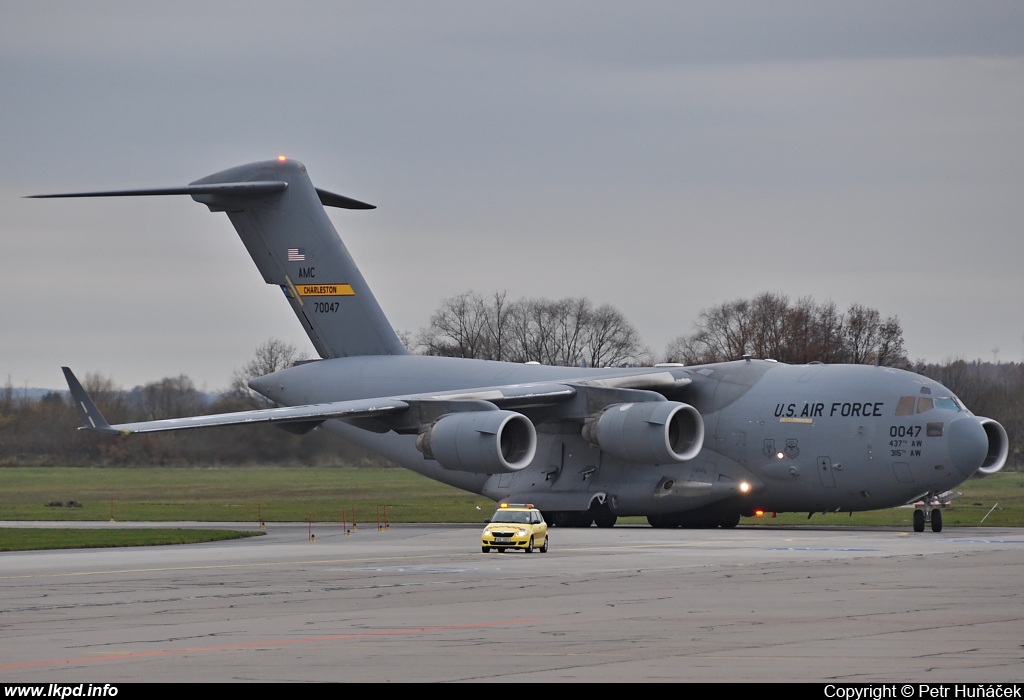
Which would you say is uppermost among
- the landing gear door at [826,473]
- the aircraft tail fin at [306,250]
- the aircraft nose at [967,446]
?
the aircraft tail fin at [306,250]

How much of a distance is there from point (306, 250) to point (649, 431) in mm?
10765

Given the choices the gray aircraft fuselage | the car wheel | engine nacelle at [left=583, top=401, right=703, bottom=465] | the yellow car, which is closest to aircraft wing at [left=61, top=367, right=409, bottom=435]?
the gray aircraft fuselage

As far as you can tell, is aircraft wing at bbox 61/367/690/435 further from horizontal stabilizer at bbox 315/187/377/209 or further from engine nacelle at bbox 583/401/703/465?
horizontal stabilizer at bbox 315/187/377/209

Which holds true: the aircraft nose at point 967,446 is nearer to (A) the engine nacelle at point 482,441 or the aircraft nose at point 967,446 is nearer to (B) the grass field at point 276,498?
(B) the grass field at point 276,498

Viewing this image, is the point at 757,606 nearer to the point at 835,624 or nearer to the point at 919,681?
the point at 835,624

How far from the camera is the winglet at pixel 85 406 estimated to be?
100 ft

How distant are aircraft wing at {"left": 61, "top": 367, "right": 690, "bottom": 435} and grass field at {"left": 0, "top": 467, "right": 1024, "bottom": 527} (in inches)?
217

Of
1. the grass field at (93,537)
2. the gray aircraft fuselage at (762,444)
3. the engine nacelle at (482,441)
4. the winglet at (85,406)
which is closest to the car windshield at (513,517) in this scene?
the engine nacelle at (482,441)

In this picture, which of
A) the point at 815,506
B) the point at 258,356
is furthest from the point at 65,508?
the point at 815,506

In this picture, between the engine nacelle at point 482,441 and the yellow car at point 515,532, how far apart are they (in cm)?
460

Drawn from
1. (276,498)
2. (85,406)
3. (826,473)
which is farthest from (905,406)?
(276,498)

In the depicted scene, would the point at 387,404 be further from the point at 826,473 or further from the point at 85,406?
the point at 826,473

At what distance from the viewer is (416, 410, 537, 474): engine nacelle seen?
2939cm

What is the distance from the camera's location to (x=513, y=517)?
24.6 m
